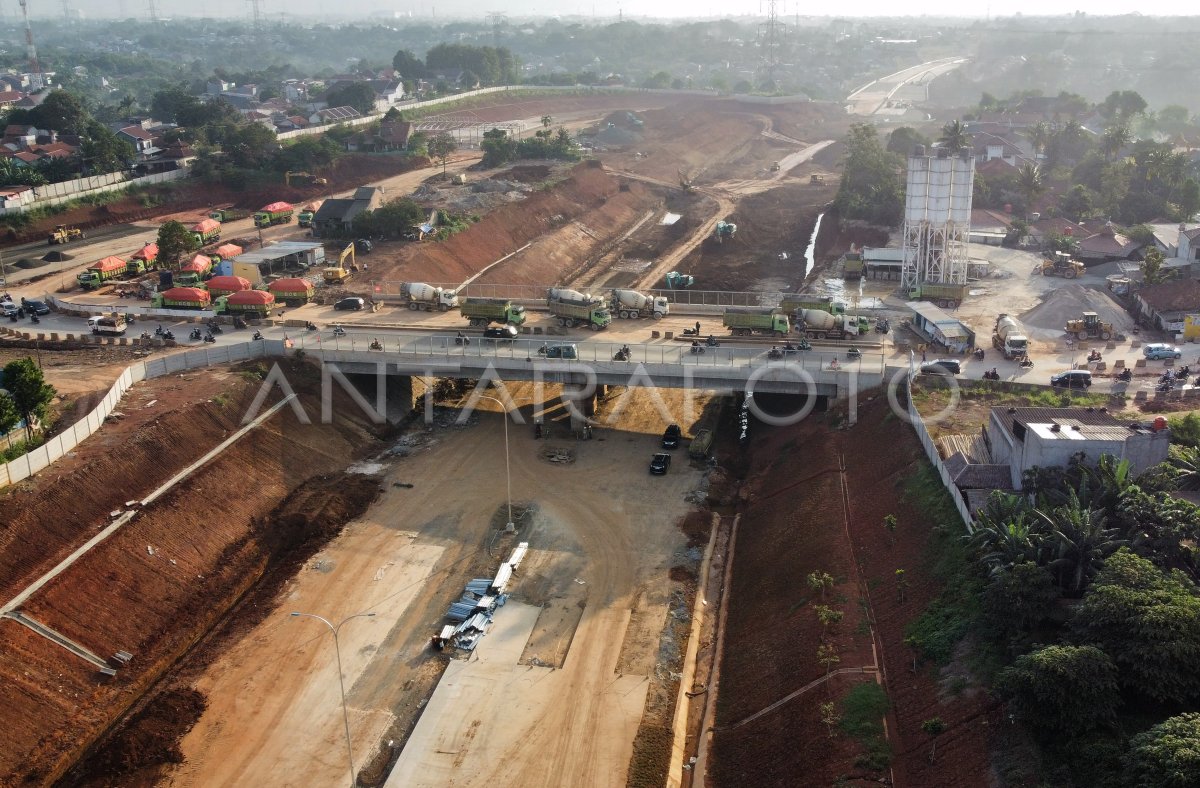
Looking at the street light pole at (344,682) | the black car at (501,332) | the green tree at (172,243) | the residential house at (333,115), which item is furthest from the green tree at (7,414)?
the residential house at (333,115)

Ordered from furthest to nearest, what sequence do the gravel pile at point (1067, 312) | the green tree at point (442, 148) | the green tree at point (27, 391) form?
the green tree at point (442, 148), the gravel pile at point (1067, 312), the green tree at point (27, 391)

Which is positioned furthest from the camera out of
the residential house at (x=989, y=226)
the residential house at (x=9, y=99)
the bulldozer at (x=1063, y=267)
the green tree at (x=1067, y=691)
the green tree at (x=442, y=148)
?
the residential house at (x=9, y=99)

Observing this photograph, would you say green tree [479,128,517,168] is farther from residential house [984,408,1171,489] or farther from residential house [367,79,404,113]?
residential house [984,408,1171,489]

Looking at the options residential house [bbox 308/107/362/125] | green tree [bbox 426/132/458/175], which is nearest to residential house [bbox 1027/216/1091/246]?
green tree [bbox 426/132/458/175]

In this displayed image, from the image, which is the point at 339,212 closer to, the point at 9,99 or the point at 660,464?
the point at 660,464

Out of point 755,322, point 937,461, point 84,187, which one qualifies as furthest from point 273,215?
point 937,461

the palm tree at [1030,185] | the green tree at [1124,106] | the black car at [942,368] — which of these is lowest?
the black car at [942,368]

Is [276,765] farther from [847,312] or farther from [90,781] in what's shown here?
[847,312]

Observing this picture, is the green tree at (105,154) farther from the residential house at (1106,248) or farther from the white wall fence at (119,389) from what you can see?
the residential house at (1106,248)
